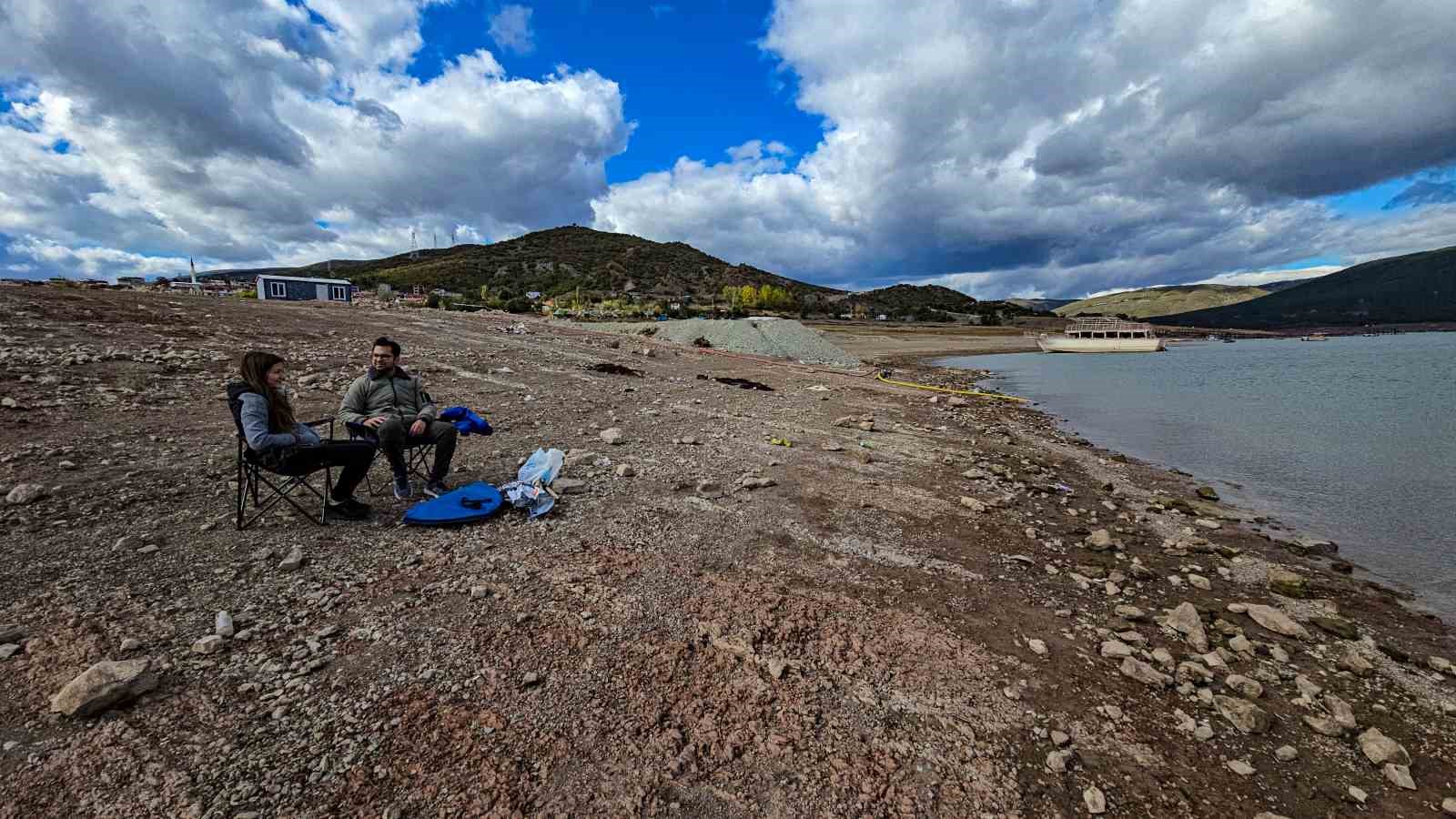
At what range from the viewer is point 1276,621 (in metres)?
4.50

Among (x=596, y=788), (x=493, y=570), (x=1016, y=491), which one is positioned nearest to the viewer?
(x=596, y=788)

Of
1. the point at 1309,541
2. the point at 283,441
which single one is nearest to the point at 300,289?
the point at 283,441

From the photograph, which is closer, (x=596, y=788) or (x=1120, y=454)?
(x=596, y=788)

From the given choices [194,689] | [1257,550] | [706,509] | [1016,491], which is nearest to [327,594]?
[194,689]

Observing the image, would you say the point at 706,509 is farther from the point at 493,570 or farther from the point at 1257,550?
the point at 1257,550

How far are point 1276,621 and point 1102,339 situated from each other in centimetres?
8736

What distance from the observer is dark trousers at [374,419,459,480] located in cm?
573

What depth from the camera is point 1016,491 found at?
8039 mm

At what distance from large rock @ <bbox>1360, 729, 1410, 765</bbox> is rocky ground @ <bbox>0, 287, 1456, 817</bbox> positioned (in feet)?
0.06

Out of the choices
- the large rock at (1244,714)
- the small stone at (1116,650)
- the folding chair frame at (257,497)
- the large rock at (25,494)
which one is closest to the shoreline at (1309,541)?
the large rock at (1244,714)

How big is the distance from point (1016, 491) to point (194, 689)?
8784mm

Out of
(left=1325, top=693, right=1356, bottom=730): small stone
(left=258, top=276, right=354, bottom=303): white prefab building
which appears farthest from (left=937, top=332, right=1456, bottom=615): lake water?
(left=258, top=276, right=354, bottom=303): white prefab building

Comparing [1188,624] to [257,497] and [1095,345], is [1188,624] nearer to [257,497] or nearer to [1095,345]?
[257,497]

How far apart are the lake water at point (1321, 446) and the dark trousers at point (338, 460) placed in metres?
10.5
